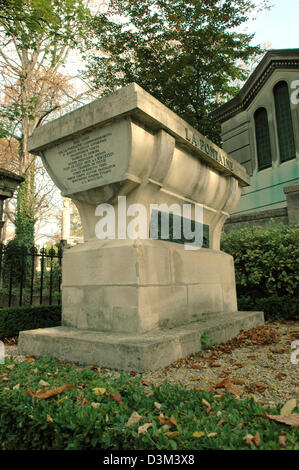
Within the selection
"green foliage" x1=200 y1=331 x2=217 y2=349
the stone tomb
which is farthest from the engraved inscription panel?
"green foliage" x1=200 y1=331 x2=217 y2=349

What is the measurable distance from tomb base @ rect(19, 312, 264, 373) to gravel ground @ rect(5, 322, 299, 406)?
10 centimetres

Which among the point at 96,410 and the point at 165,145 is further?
the point at 165,145

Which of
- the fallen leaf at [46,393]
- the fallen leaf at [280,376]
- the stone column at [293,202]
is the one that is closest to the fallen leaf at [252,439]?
the fallen leaf at [46,393]

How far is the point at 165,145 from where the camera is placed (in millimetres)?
4078

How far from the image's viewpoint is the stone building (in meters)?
13.8

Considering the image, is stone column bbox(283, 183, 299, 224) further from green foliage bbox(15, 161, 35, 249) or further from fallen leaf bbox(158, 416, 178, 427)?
green foliage bbox(15, 161, 35, 249)

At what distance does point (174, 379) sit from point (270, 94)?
15.7 meters

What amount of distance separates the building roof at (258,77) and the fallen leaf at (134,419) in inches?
625

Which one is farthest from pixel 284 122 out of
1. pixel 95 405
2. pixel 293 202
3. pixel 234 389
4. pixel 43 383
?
pixel 95 405

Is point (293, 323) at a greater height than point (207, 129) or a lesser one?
lesser

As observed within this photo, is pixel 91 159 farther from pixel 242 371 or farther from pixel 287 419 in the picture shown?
pixel 287 419
